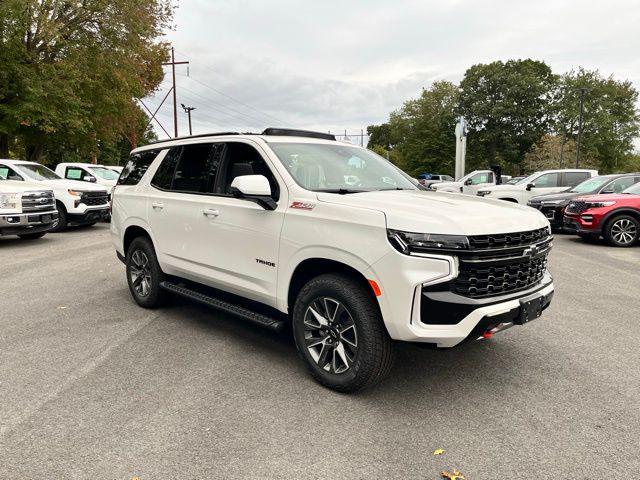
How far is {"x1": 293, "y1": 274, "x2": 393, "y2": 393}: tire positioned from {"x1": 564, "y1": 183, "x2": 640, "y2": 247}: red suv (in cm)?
955

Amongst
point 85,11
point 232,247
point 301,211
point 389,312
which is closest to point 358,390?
point 389,312

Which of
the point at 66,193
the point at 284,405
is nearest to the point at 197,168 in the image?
the point at 284,405

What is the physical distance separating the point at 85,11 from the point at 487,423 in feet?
75.1

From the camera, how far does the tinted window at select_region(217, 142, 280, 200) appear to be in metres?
4.02

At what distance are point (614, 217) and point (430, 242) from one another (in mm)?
9838

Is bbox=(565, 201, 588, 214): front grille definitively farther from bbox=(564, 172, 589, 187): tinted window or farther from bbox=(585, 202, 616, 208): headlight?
bbox=(564, 172, 589, 187): tinted window

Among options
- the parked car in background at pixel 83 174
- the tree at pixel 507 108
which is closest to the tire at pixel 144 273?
the parked car in background at pixel 83 174

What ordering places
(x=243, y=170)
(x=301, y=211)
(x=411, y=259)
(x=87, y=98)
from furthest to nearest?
(x=87, y=98) < (x=243, y=170) < (x=301, y=211) < (x=411, y=259)

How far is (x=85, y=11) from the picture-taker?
20.1 m

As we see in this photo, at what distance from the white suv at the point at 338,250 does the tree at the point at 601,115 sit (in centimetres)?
5679

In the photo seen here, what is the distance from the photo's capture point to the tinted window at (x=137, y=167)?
5551 millimetres

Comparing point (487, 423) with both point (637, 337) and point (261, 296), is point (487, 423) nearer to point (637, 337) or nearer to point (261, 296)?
point (261, 296)

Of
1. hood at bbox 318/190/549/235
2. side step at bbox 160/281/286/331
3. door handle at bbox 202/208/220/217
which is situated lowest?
side step at bbox 160/281/286/331

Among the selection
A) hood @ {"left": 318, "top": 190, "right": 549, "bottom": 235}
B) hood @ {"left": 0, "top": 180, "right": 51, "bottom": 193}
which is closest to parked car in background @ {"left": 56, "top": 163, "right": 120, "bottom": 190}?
hood @ {"left": 0, "top": 180, "right": 51, "bottom": 193}
